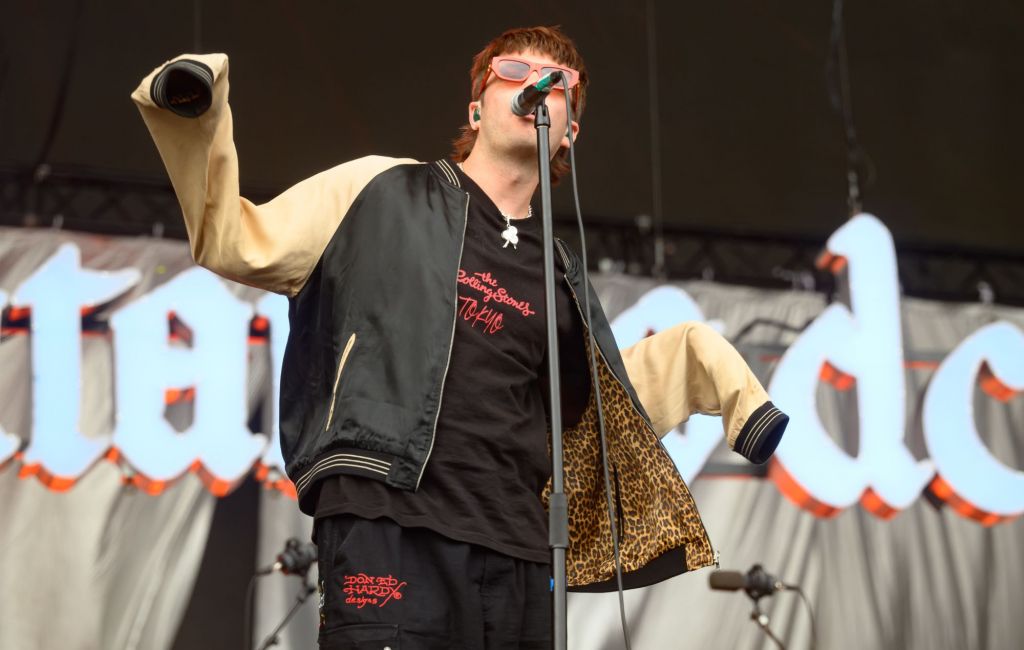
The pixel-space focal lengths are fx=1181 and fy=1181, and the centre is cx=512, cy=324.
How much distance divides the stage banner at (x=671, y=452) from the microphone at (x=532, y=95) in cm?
286

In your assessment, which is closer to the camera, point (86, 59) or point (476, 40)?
point (86, 59)

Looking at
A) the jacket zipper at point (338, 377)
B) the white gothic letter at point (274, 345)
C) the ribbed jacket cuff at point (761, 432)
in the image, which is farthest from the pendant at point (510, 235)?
the white gothic letter at point (274, 345)

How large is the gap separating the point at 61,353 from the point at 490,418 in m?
3.09

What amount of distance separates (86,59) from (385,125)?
127 centimetres

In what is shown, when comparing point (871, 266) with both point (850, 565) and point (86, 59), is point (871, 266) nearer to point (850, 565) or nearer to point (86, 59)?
point (850, 565)

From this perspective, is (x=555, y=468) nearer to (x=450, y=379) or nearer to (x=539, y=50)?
(x=450, y=379)

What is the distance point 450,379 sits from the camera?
73.9 inches

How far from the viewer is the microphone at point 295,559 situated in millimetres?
4156

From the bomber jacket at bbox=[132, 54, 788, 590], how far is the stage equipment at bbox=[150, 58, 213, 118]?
0.03 meters

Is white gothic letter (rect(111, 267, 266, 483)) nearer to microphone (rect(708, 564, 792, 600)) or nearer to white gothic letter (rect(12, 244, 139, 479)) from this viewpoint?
white gothic letter (rect(12, 244, 139, 479))

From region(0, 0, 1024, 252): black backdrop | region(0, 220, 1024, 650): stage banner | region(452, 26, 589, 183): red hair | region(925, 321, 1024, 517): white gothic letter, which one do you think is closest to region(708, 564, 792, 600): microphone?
region(0, 220, 1024, 650): stage banner

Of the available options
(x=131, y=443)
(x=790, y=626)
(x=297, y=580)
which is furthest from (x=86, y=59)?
(x=790, y=626)

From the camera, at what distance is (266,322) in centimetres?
473

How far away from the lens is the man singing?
1.74 m
